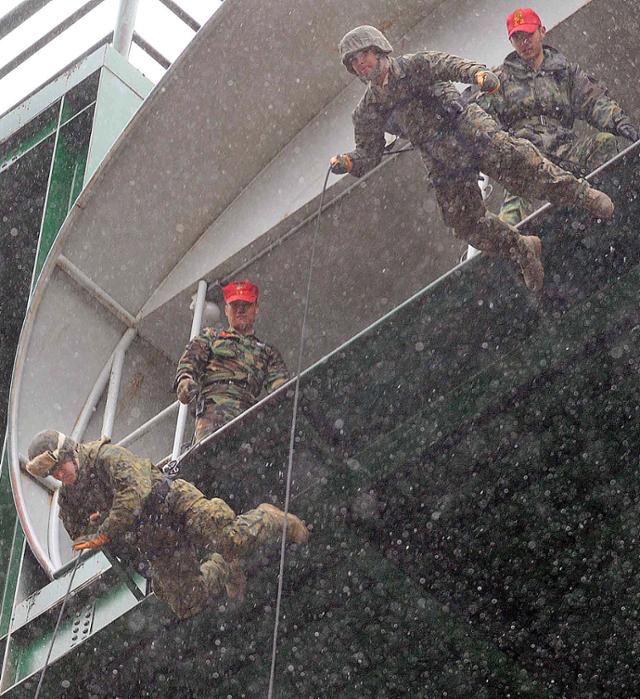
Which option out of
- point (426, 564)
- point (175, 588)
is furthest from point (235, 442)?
point (426, 564)

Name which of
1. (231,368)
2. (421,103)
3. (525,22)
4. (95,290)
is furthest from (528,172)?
(95,290)

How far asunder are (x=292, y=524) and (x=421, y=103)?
9.51ft

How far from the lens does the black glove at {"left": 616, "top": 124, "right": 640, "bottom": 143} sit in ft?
26.6

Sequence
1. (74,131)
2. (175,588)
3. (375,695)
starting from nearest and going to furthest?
1. (175,588)
2. (375,695)
3. (74,131)

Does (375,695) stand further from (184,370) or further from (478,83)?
(478,83)

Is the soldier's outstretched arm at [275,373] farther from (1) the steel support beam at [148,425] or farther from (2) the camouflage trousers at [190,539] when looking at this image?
(2) the camouflage trousers at [190,539]

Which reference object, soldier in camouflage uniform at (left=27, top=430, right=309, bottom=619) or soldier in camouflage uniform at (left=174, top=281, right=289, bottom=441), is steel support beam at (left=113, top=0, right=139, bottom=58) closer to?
soldier in camouflage uniform at (left=174, top=281, right=289, bottom=441)

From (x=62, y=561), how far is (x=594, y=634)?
17.8 ft

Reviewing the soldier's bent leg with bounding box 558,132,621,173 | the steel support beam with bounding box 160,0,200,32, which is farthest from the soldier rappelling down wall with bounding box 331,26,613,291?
the steel support beam with bounding box 160,0,200,32

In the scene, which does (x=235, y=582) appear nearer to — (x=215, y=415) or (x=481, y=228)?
(x=215, y=415)

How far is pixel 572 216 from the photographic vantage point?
7.50m

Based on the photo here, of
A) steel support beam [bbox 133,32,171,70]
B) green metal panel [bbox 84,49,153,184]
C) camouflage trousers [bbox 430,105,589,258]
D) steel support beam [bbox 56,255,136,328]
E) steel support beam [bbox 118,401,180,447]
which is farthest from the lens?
steel support beam [bbox 133,32,171,70]

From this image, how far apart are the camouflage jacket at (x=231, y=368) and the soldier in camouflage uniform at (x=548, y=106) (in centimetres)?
235

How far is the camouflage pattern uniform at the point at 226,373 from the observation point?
31.2 feet
